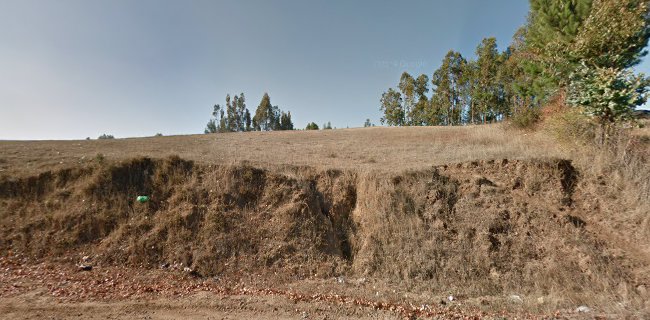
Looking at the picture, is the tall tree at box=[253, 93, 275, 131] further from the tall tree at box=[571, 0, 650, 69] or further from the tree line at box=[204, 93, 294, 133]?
the tall tree at box=[571, 0, 650, 69]

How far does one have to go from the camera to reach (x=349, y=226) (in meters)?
8.25

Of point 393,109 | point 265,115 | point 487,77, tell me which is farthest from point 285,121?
point 487,77

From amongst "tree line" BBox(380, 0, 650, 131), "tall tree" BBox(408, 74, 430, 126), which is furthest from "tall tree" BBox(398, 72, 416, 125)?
"tree line" BBox(380, 0, 650, 131)

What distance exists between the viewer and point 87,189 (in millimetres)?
8312

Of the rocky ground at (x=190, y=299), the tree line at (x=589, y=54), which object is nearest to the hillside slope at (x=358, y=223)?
the rocky ground at (x=190, y=299)

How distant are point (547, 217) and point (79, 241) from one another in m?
12.8

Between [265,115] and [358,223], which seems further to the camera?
[265,115]

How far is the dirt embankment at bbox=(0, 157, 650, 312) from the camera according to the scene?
20.9 ft

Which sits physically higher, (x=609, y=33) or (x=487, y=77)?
(x=487, y=77)

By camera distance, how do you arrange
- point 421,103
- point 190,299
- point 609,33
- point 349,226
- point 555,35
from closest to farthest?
1. point 190,299
2. point 349,226
3. point 609,33
4. point 555,35
5. point 421,103

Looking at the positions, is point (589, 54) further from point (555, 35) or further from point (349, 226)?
point (349, 226)

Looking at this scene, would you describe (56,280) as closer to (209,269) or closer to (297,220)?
(209,269)

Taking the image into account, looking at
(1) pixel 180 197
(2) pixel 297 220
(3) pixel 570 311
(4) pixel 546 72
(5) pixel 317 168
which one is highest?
(4) pixel 546 72

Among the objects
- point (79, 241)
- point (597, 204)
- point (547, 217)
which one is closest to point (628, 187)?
point (597, 204)
